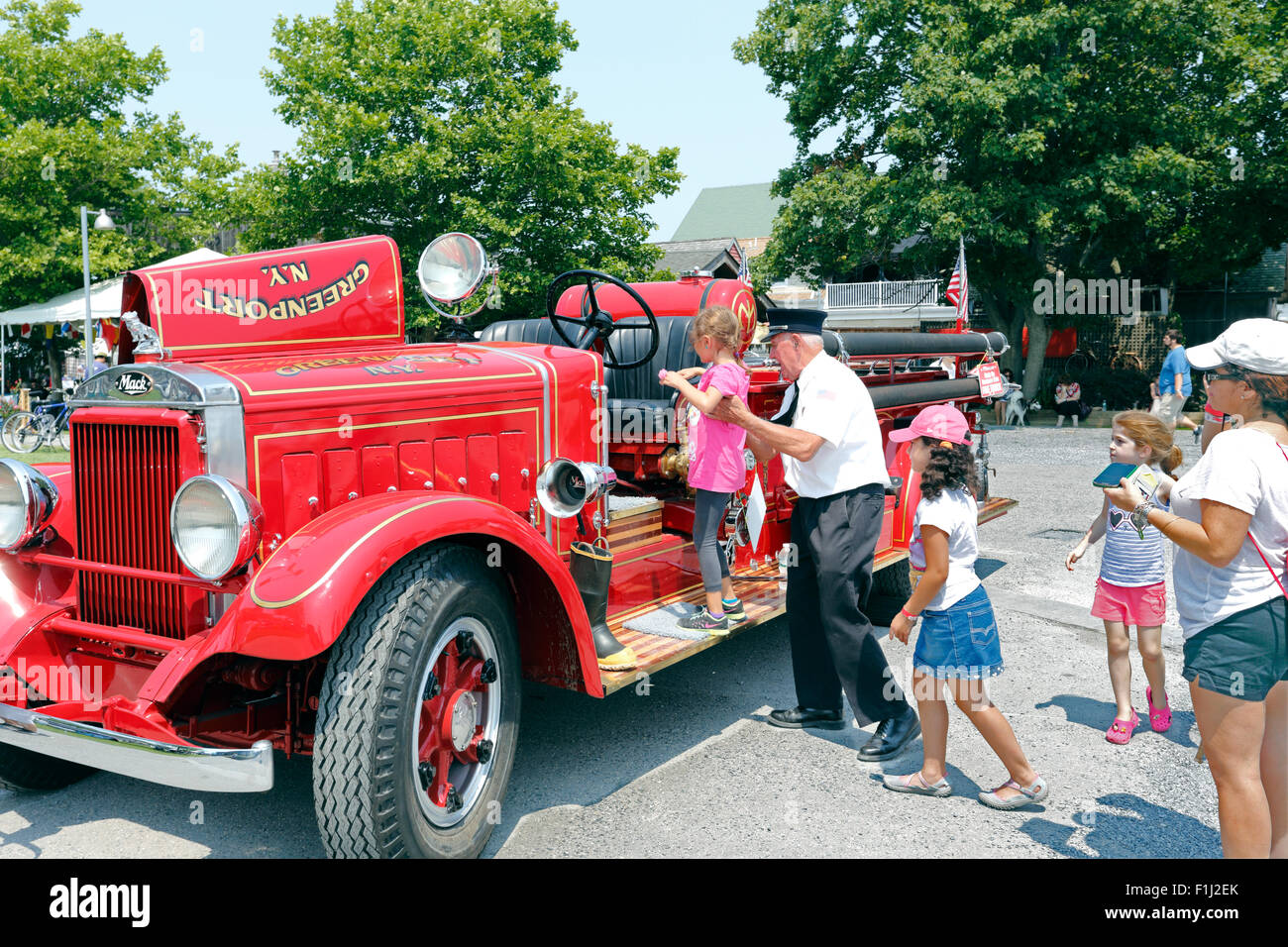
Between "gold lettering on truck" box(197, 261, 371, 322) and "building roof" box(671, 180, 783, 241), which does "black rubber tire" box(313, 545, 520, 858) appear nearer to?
"gold lettering on truck" box(197, 261, 371, 322)

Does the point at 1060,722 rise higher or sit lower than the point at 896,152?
lower

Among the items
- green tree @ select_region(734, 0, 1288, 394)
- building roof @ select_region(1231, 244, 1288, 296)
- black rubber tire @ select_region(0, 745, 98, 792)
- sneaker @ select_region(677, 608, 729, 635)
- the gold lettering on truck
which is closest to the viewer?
black rubber tire @ select_region(0, 745, 98, 792)

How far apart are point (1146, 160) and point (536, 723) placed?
21.2m

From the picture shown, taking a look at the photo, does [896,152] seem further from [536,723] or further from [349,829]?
[349,829]

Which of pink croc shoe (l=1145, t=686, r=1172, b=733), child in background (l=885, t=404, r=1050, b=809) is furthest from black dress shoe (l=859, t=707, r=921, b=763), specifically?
pink croc shoe (l=1145, t=686, r=1172, b=733)

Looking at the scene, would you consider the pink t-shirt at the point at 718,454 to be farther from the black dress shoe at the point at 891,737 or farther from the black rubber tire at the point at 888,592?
the black rubber tire at the point at 888,592

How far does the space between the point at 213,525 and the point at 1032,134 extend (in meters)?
21.3

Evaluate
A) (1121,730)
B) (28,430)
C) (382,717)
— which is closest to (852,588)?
(1121,730)

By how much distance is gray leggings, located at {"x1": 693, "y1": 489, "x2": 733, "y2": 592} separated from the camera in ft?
14.3

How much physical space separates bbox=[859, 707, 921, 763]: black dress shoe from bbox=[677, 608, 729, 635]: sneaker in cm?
75

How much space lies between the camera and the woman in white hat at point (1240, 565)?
A: 8.30 ft

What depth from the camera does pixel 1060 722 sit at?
435 centimetres

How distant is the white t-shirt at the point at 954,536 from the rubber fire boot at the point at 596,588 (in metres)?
1.19

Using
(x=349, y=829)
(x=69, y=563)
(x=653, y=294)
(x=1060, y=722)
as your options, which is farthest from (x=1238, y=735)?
(x=653, y=294)
